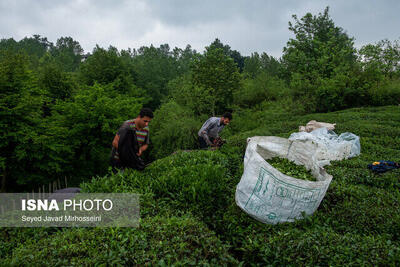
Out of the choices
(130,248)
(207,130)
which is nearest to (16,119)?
(207,130)

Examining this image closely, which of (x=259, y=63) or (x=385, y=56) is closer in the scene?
(x=385, y=56)

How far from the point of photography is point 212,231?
287cm

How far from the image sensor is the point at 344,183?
4055 mm

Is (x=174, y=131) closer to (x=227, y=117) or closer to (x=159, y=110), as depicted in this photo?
(x=159, y=110)

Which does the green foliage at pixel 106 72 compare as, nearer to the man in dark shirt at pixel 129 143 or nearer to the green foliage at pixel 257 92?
the green foliage at pixel 257 92

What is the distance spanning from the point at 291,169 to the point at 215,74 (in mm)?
13944

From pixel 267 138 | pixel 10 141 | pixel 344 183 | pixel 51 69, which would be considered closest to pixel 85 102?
pixel 10 141

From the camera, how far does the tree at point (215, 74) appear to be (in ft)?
54.6

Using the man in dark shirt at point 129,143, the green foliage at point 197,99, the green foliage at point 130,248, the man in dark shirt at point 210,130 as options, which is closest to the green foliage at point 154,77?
the green foliage at point 197,99

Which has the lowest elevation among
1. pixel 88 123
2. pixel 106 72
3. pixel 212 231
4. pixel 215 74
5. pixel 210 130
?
pixel 212 231

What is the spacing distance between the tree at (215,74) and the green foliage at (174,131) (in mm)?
2156

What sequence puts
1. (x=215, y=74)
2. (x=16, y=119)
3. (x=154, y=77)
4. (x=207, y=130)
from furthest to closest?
(x=154, y=77) → (x=215, y=74) → (x=16, y=119) → (x=207, y=130)

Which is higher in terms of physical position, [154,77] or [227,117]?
[154,77]

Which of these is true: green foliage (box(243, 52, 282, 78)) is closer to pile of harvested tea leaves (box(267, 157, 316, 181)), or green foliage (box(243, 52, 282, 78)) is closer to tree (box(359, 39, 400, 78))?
tree (box(359, 39, 400, 78))
